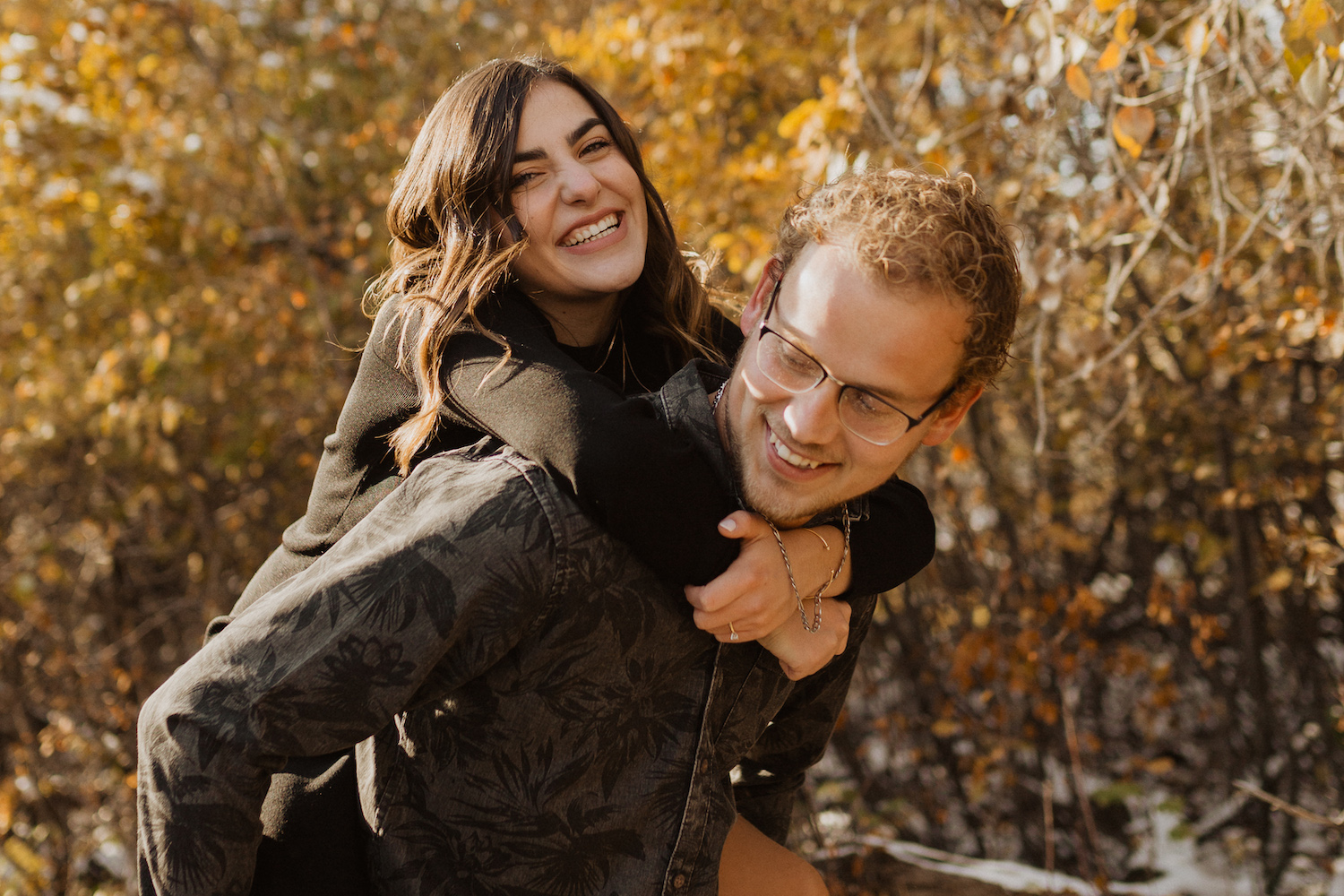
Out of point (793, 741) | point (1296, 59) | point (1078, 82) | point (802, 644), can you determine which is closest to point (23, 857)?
point (793, 741)

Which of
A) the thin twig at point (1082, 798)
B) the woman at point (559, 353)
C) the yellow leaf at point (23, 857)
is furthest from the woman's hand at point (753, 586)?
the yellow leaf at point (23, 857)

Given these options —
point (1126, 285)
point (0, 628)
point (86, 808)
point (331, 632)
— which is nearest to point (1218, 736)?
point (1126, 285)

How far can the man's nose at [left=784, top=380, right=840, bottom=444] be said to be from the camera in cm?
139

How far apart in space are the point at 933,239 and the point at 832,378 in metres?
0.23

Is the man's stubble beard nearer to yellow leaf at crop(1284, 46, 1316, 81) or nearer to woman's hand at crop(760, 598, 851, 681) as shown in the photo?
woman's hand at crop(760, 598, 851, 681)

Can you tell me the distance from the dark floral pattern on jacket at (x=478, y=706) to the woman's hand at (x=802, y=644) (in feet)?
0.20

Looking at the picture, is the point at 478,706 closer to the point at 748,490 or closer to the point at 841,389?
the point at 748,490

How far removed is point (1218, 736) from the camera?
409cm

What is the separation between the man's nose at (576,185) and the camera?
1.92 metres

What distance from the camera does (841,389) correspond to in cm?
141

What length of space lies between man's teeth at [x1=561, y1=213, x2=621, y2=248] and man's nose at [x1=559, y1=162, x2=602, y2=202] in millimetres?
53

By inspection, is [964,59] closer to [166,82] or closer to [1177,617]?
[1177,617]

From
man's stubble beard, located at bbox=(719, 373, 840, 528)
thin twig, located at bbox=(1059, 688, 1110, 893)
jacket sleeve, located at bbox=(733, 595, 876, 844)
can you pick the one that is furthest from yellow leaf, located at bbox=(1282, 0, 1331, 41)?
thin twig, located at bbox=(1059, 688, 1110, 893)

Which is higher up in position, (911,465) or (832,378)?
(832,378)
